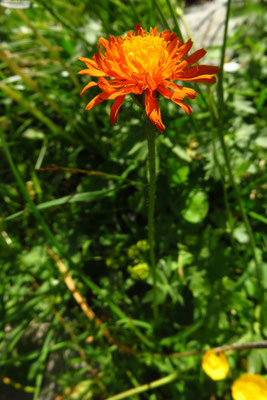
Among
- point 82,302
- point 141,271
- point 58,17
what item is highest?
point 58,17

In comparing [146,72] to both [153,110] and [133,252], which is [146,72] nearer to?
[153,110]

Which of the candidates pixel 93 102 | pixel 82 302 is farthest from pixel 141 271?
pixel 93 102

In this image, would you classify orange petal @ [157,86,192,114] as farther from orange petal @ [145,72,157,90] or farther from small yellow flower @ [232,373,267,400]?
small yellow flower @ [232,373,267,400]

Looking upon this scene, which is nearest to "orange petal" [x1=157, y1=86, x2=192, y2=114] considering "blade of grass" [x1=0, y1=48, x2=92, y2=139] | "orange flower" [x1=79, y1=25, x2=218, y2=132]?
"orange flower" [x1=79, y1=25, x2=218, y2=132]

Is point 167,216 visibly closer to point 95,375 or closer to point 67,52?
point 95,375

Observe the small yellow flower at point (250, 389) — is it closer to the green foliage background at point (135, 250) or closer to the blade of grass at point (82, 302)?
the green foliage background at point (135, 250)
